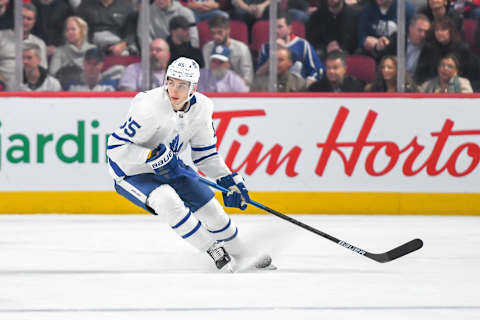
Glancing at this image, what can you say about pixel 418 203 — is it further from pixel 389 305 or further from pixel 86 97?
pixel 389 305

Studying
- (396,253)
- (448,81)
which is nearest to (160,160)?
(396,253)

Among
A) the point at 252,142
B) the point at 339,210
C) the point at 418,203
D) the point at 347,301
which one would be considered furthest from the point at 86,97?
the point at 347,301

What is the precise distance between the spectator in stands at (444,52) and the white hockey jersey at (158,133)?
10.0ft

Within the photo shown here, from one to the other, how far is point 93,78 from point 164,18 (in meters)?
0.69

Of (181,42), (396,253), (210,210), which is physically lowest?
(396,253)

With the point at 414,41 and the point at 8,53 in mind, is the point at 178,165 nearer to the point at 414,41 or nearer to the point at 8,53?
the point at 8,53

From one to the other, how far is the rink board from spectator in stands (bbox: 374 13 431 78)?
26cm

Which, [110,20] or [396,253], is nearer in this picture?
[396,253]

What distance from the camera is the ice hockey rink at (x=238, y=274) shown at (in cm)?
394

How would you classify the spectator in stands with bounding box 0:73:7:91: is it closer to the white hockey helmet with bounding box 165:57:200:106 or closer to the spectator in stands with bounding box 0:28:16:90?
the spectator in stands with bounding box 0:28:16:90

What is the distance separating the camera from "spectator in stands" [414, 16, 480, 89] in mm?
7934

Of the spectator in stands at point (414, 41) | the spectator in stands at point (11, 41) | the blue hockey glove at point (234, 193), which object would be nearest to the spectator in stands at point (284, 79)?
the spectator in stands at point (414, 41)

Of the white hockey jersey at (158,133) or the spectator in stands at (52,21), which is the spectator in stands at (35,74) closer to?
the spectator in stands at (52,21)

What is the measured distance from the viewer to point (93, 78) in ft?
26.2
